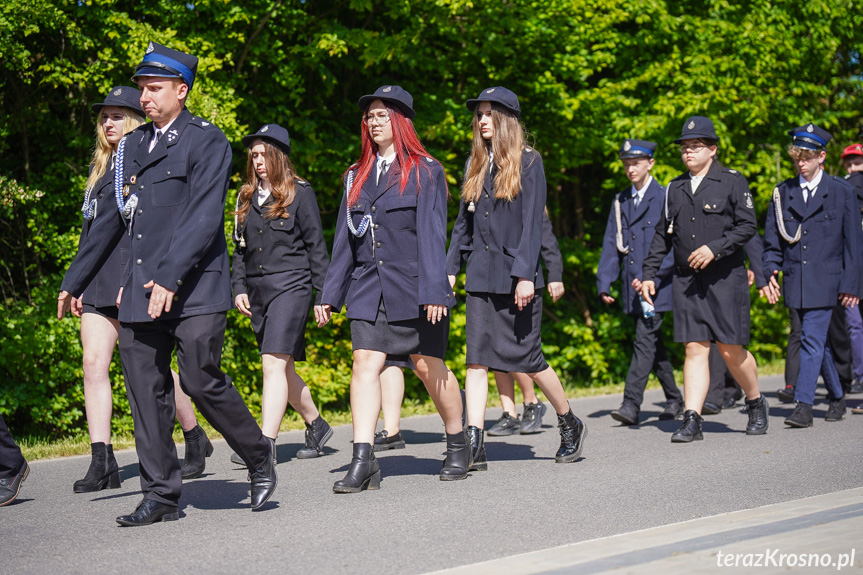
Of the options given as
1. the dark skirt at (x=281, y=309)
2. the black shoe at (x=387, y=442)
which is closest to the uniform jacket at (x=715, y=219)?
the black shoe at (x=387, y=442)

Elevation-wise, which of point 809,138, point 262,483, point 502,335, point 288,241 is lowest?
point 262,483

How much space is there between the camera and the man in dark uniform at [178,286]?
479 centimetres

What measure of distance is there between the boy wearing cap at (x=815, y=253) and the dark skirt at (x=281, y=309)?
3.82 meters

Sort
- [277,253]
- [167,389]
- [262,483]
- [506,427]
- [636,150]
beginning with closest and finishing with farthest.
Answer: [167,389] < [262,483] < [277,253] < [506,427] < [636,150]

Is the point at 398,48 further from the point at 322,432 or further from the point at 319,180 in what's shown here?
the point at 322,432

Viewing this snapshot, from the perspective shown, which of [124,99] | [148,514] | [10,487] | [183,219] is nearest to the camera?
[183,219]

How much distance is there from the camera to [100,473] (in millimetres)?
5902

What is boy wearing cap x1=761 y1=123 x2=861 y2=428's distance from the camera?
25.9ft

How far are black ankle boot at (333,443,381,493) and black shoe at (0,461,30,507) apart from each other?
169 centimetres

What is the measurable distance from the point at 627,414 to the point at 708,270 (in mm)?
1448

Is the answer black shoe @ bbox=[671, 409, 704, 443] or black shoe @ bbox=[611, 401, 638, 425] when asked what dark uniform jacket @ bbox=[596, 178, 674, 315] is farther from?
black shoe @ bbox=[671, 409, 704, 443]

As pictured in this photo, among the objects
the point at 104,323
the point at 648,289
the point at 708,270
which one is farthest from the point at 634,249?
the point at 104,323

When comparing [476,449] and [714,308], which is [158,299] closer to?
[476,449]

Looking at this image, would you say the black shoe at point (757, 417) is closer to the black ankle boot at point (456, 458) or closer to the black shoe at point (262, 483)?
the black ankle boot at point (456, 458)
